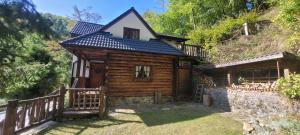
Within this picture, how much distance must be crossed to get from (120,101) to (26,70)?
7.16 m

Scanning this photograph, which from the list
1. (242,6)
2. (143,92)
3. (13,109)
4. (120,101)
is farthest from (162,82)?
(242,6)

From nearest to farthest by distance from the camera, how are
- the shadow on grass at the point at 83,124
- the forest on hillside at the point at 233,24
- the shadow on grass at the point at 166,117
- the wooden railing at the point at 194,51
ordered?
the shadow on grass at the point at 83,124 → the shadow on grass at the point at 166,117 → the forest on hillside at the point at 233,24 → the wooden railing at the point at 194,51

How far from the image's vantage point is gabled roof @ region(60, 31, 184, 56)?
32.2ft

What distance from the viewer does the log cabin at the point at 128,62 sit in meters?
10.7

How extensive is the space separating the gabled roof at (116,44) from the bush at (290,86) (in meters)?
5.81

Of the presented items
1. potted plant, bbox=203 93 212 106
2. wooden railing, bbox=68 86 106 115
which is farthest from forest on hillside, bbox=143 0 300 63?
wooden railing, bbox=68 86 106 115

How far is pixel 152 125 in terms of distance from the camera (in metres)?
7.02

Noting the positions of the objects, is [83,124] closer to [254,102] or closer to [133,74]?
[133,74]

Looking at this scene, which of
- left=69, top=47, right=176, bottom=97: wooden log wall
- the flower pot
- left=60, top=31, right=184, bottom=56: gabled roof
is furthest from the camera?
the flower pot

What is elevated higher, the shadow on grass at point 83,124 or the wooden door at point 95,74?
the wooden door at point 95,74

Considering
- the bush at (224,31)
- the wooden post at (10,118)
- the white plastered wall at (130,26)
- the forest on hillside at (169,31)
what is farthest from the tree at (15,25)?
the bush at (224,31)

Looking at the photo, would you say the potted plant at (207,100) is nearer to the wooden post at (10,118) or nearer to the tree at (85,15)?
the wooden post at (10,118)

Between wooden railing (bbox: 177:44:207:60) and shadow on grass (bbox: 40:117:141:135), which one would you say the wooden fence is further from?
wooden railing (bbox: 177:44:207:60)

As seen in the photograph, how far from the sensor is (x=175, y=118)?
7.97 meters
